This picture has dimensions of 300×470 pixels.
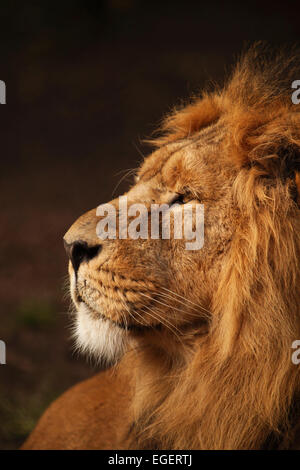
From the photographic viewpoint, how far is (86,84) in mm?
8617

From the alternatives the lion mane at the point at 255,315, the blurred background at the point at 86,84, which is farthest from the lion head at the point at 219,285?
the blurred background at the point at 86,84

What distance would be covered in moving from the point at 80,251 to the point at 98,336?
0.94ft

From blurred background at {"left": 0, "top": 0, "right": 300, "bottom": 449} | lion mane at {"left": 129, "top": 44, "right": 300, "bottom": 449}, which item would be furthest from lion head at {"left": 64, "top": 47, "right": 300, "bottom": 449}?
blurred background at {"left": 0, "top": 0, "right": 300, "bottom": 449}

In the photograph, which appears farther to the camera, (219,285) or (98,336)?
(98,336)

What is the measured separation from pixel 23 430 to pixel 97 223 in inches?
80.7

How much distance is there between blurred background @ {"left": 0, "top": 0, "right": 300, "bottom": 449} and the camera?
6.81 m

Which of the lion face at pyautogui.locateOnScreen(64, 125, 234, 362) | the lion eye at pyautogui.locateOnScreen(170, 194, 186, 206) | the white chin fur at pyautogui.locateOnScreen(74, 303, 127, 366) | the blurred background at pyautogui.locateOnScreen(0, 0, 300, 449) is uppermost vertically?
the blurred background at pyautogui.locateOnScreen(0, 0, 300, 449)

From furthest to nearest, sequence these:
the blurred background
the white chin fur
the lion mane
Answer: the blurred background
the white chin fur
the lion mane

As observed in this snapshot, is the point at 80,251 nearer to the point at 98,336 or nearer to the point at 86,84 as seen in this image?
the point at 98,336

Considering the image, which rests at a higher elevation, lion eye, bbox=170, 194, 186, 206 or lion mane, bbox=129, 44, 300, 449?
lion eye, bbox=170, 194, 186, 206

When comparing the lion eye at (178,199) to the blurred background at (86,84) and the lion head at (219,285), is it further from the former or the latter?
the blurred background at (86,84)

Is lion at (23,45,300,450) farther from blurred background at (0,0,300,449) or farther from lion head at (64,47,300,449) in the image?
blurred background at (0,0,300,449)

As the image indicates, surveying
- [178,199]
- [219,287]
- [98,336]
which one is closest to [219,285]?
[219,287]

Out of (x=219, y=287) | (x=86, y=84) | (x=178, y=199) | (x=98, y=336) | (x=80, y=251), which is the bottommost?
(x=98, y=336)
